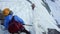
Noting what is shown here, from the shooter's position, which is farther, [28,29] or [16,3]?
[16,3]

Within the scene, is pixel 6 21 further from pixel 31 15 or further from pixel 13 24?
pixel 31 15

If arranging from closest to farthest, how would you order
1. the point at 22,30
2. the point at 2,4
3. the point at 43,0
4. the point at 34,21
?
the point at 22,30
the point at 34,21
the point at 2,4
the point at 43,0

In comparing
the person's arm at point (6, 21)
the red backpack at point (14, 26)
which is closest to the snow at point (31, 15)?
the person's arm at point (6, 21)

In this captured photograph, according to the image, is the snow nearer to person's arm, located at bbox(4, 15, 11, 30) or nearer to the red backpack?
person's arm, located at bbox(4, 15, 11, 30)

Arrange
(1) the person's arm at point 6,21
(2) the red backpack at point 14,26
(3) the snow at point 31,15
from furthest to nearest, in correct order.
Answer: (3) the snow at point 31,15 < (1) the person's arm at point 6,21 < (2) the red backpack at point 14,26

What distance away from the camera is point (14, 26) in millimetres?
4391

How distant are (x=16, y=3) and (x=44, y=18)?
887mm

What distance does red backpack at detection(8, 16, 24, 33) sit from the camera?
4.39m

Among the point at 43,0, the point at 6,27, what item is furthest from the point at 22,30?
the point at 43,0

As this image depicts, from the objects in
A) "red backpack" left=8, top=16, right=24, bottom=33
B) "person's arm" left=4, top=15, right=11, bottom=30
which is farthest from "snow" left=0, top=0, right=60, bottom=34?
"red backpack" left=8, top=16, right=24, bottom=33

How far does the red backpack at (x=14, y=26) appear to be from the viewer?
14.4 ft

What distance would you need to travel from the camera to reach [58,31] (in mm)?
6551

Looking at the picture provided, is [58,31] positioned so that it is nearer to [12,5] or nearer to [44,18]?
[44,18]

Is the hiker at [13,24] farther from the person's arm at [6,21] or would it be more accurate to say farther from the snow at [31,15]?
the snow at [31,15]
